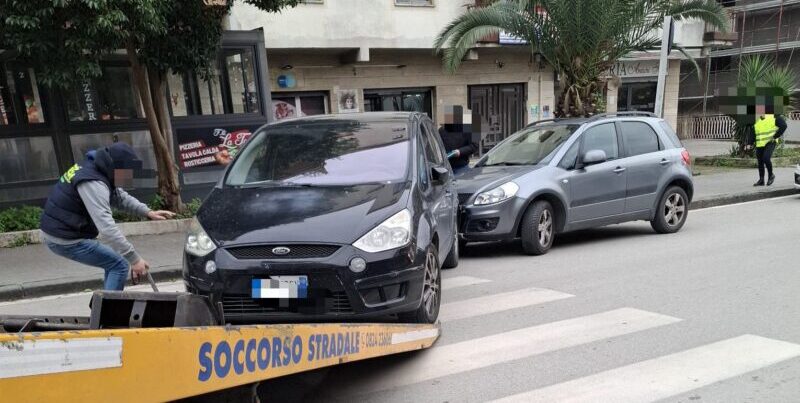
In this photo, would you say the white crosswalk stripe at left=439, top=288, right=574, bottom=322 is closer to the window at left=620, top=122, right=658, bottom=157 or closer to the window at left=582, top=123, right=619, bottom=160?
the window at left=582, top=123, right=619, bottom=160

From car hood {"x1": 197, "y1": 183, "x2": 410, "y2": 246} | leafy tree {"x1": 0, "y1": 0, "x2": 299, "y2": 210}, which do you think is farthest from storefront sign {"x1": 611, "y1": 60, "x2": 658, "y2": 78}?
car hood {"x1": 197, "y1": 183, "x2": 410, "y2": 246}

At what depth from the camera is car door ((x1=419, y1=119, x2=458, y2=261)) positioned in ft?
16.3

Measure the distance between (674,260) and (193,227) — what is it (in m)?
5.35

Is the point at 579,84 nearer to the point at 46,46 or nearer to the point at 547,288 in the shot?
the point at 547,288

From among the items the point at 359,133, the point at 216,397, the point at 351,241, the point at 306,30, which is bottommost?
the point at 216,397

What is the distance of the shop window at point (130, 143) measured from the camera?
1026 centimetres

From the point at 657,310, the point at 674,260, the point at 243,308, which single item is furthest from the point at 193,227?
the point at 674,260

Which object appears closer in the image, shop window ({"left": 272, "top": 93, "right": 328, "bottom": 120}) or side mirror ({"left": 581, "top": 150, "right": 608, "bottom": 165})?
side mirror ({"left": 581, "top": 150, "right": 608, "bottom": 165})

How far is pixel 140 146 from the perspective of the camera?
10805mm


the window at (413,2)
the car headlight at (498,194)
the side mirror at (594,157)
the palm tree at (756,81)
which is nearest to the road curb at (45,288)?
the car headlight at (498,194)

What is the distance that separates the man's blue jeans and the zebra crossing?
1.95 meters

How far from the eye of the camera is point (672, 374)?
371 centimetres

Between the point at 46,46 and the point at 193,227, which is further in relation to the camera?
the point at 46,46

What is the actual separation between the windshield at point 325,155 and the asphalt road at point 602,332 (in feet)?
4.74
